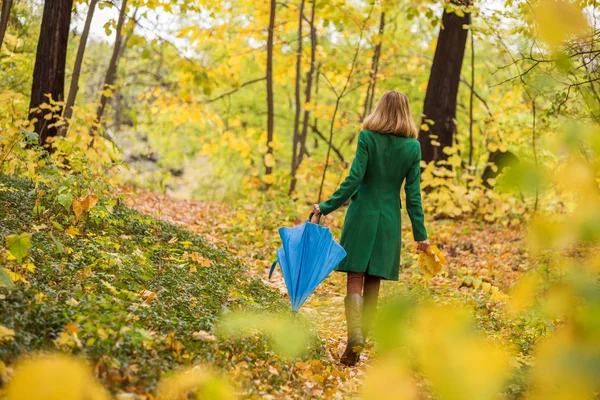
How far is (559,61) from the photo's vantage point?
3.99 feet

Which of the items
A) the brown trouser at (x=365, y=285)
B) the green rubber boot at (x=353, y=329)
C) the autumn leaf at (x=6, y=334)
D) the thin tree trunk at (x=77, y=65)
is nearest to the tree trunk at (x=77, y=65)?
the thin tree trunk at (x=77, y=65)

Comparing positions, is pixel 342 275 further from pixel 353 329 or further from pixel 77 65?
pixel 77 65

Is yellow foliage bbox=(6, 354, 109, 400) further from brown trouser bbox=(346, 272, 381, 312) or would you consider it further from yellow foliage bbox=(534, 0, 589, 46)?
brown trouser bbox=(346, 272, 381, 312)

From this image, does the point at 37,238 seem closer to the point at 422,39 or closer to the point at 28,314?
the point at 28,314

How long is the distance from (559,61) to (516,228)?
9277mm

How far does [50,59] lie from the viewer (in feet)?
25.2

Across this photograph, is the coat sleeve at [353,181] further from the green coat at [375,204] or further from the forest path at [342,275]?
the forest path at [342,275]

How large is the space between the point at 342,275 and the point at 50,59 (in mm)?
4958

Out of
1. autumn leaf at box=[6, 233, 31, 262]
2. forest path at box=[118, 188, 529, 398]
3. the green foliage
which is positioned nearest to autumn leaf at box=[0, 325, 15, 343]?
the green foliage

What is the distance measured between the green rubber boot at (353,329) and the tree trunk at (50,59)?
521 centimetres

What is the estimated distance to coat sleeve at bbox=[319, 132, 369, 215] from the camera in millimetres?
4188

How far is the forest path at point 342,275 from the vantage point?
468 cm

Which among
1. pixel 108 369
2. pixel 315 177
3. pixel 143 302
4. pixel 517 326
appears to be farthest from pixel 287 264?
pixel 315 177

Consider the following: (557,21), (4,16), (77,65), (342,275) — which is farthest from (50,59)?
(557,21)
